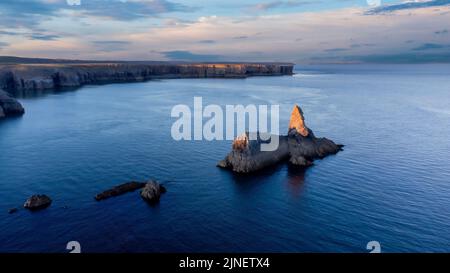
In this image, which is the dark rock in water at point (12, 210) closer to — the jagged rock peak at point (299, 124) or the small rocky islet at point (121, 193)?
the small rocky islet at point (121, 193)

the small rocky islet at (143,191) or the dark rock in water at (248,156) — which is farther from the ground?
the dark rock in water at (248,156)

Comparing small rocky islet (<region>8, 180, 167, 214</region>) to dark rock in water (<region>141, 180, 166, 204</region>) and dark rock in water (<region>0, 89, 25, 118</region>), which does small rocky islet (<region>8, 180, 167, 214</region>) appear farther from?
dark rock in water (<region>0, 89, 25, 118</region>)

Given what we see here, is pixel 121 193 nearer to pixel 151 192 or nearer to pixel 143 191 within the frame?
pixel 143 191

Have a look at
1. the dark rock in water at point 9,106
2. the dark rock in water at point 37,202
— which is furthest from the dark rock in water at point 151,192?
the dark rock in water at point 9,106

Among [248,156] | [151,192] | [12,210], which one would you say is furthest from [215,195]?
[12,210]

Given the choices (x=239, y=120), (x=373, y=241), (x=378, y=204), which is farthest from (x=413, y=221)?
(x=239, y=120)

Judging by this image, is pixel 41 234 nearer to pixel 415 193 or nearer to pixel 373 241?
pixel 373 241

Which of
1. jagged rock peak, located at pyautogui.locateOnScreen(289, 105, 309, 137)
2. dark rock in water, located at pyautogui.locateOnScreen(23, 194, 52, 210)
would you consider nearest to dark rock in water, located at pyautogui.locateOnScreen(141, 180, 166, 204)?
dark rock in water, located at pyautogui.locateOnScreen(23, 194, 52, 210)
